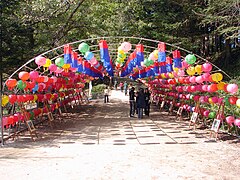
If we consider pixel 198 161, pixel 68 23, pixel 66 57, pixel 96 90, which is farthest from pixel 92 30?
pixel 96 90

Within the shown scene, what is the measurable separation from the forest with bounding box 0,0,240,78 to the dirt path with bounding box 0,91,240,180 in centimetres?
498

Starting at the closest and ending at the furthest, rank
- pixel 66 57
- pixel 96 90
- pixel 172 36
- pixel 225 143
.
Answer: pixel 225 143 → pixel 66 57 → pixel 172 36 → pixel 96 90

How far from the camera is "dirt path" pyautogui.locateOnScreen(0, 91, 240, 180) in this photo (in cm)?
643

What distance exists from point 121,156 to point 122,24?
13.8 meters

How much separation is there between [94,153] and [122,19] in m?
13.9

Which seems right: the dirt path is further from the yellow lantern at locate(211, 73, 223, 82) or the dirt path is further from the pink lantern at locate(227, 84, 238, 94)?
the yellow lantern at locate(211, 73, 223, 82)

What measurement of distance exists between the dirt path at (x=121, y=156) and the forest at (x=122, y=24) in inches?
196

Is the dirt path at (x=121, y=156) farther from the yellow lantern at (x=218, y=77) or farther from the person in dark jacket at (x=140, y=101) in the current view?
the person in dark jacket at (x=140, y=101)

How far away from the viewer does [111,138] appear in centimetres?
1066

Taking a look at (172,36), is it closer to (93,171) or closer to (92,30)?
(92,30)

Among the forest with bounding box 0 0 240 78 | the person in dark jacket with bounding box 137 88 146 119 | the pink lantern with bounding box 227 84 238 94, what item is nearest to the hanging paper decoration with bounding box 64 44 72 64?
the forest with bounding box 0 0 240 78

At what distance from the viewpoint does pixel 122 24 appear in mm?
20328

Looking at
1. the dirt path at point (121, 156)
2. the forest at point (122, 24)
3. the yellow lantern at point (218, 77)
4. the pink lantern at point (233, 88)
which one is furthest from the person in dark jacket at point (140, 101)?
the pink lantern at point (233, 88)

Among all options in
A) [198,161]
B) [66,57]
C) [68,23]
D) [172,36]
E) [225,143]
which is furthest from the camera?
[172,36]
